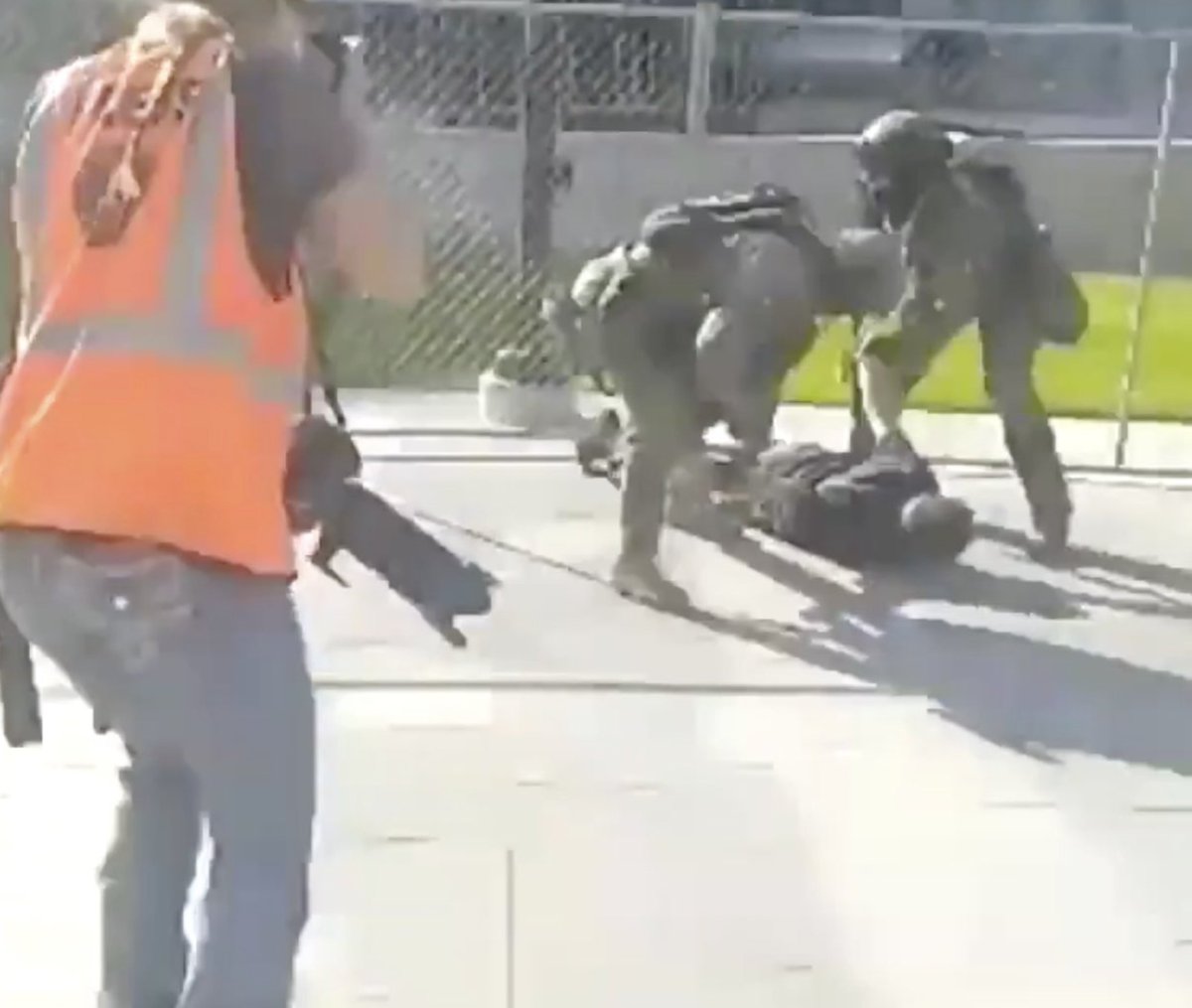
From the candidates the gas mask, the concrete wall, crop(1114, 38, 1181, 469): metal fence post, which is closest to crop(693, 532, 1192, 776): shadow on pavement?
the gas mask

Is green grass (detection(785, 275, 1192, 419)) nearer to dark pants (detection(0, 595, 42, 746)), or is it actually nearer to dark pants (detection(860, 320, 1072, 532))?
dark pants (detection(860, 320, 1072, 532))

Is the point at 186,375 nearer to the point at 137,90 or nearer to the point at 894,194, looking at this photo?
the point at 137,90

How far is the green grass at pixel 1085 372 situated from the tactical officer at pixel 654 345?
297 cm

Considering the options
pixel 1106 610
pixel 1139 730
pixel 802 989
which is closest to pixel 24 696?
pixel 802 989

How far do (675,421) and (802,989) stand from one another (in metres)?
2.87

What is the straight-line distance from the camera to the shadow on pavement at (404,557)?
3.06 meters

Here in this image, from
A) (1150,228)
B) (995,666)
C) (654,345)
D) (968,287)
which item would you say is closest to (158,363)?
(995,666)

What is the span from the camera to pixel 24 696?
3.34 meters

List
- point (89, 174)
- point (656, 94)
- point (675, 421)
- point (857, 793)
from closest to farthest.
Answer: point (89, 174), point (857, 793), point (675, 421), point (656, 94)

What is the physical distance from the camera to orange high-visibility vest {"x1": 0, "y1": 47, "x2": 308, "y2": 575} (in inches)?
108

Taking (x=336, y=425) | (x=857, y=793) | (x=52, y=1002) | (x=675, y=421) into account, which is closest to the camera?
(x=336, y=425)

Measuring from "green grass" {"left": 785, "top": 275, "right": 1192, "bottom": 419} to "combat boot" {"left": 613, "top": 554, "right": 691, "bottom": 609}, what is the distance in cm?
300

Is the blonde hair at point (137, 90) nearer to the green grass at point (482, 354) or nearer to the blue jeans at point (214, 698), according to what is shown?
the blue jeans at point (214, 698)

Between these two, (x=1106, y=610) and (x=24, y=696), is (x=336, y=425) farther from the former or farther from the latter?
(x=1106, y=610)
